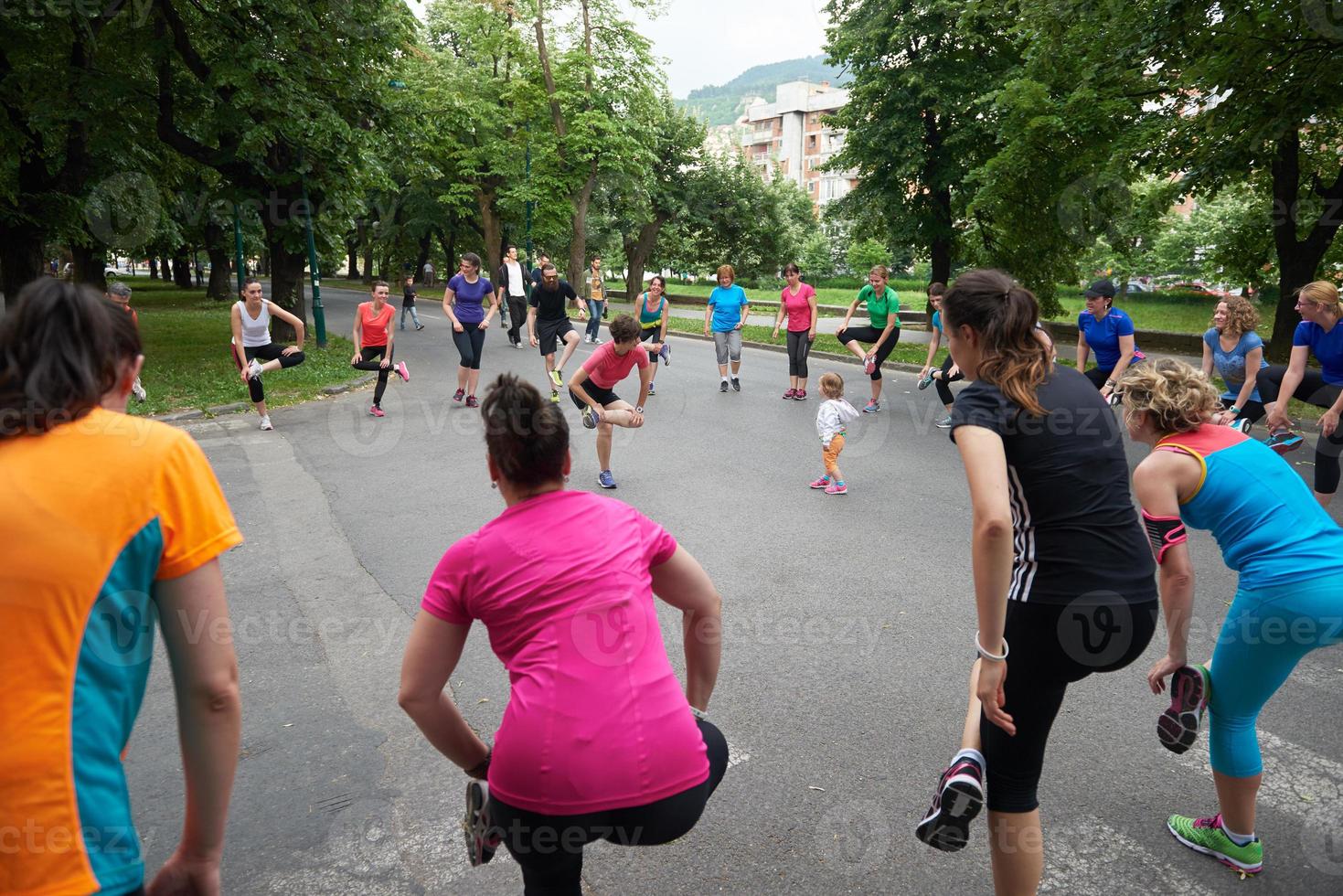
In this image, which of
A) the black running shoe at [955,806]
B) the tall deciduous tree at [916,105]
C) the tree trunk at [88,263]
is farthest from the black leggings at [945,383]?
the tree trunk at [88,263]

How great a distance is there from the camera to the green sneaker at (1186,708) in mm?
2955

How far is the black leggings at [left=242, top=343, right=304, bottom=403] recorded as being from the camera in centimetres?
1105

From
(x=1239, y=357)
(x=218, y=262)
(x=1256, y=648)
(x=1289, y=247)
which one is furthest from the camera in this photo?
(x=218, y=262)

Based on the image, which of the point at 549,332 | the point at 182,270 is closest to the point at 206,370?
the point at 549,332

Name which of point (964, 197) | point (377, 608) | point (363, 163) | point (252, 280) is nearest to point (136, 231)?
point (363, 163)

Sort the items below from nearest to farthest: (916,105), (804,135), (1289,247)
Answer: (1289,247), (916,105), (804,135)

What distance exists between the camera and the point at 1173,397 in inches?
117

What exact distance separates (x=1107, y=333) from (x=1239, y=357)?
140 centimetres

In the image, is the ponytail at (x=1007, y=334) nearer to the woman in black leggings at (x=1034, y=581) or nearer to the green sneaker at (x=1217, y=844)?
the woman in black leggings at (x=1034, y=581)

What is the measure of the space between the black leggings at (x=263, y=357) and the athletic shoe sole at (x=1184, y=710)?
34.4ft

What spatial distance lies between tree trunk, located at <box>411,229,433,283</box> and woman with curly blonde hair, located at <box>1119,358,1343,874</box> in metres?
48.4

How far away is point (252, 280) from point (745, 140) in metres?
132

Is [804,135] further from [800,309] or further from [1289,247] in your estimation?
[800,309]

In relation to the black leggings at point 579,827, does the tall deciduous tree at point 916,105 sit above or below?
above
